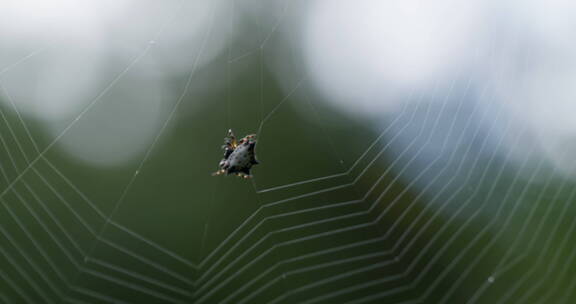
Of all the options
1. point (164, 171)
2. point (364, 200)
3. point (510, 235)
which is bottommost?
point (510, 235)

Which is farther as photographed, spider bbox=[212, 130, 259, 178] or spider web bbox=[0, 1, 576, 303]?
spider bbox=[212, 130, 259, 178]

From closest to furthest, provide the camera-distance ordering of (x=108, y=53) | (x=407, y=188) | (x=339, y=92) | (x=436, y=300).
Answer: (x=436, y=300) → (x=407, y=188) → (x=108, y=53) → (x=339, y=92)

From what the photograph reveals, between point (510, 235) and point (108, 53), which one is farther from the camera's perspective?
point (108, 53)

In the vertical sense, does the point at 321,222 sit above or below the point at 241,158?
below

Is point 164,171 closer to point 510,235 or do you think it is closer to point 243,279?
point 243,279

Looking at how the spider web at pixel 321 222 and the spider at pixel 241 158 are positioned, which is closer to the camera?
the spider web at pixel 321 222

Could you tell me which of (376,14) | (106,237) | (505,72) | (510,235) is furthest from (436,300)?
(106,237)

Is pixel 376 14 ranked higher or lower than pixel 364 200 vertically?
higher

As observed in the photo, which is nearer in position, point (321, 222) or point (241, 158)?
point (321, 222)
